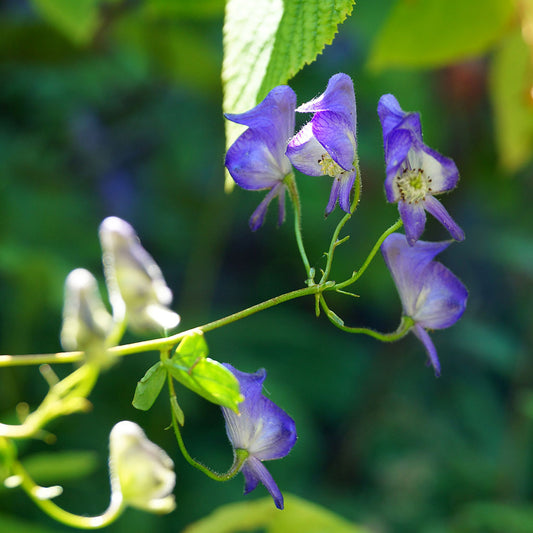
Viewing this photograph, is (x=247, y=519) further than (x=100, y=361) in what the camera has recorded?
Yes

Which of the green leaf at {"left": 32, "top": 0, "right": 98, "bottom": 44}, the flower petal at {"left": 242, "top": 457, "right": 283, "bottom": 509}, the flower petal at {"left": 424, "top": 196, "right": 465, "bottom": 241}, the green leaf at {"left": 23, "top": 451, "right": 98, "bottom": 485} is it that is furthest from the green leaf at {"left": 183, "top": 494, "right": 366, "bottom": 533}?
the green leaf at {"left": 32, "top": 0, "right": 98, "bottom": 44}

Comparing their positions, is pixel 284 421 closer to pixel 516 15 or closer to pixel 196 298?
pixel 516 15

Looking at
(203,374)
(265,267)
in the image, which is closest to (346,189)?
(203,374)

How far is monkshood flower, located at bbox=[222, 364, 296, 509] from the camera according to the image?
1.25 ft

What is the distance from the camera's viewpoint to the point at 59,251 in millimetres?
1407

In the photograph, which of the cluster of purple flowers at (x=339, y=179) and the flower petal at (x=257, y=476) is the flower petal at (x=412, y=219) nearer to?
the cluster of purple flowers at (x=339, y=179)

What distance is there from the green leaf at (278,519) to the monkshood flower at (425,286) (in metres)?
0.29

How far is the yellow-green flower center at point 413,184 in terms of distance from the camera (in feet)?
1.20

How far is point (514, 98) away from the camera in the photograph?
75cm

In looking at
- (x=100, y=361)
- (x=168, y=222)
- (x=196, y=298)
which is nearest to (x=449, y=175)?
(x=100, y=361)

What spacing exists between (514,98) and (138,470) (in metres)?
0.59

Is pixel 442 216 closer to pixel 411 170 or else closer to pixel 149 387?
pixel 411 170

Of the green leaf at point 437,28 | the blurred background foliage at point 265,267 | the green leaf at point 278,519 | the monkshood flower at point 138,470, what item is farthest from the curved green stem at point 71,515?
the blurred background foliage at point 265,267

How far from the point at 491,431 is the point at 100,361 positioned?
61.2 inches
